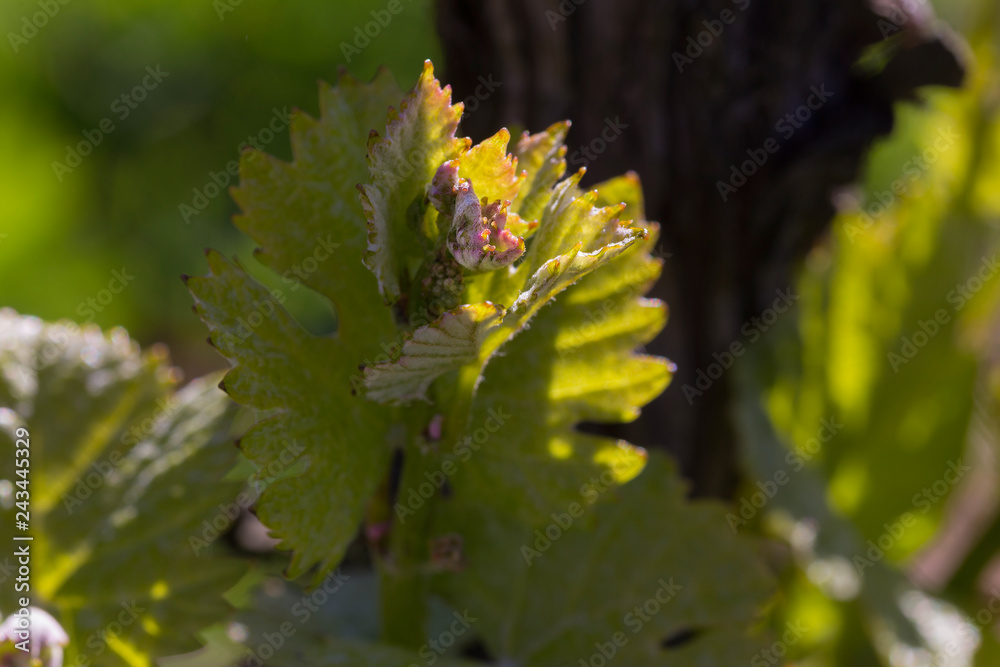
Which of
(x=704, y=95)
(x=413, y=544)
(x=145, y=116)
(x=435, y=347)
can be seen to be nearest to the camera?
(x=435, y=347)

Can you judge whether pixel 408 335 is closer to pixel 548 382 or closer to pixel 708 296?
pixel 548 382

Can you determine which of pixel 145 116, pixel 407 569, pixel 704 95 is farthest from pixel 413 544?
pixel 145 116

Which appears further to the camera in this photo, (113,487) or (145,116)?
(145,116)

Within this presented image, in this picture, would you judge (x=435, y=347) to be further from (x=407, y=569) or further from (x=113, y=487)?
(x=113, y=487)

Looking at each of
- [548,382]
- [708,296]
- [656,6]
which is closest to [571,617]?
[548,382]

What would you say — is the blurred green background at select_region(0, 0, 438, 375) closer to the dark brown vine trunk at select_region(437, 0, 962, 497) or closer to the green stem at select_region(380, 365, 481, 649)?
the dark brown vine trunk at select_region(437, 0, 962, 497)
